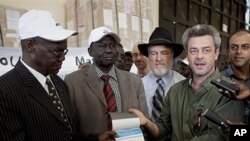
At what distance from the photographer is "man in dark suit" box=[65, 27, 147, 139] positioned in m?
1.92

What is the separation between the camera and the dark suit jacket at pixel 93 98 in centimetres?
192

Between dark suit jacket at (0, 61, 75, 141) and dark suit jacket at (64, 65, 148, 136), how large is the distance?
56cm

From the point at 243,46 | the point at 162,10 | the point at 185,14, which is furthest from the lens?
the point at 185,14

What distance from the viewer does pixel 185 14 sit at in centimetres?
615

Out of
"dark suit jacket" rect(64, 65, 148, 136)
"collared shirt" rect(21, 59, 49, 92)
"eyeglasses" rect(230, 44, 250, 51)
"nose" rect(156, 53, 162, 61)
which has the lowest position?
"dark suit jacket" rect(64, 65, 148, 136)

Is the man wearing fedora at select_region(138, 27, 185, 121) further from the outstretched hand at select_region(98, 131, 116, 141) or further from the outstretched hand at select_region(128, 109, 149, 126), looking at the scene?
the outstretched hand at select_region(98, 131, 116, 141)

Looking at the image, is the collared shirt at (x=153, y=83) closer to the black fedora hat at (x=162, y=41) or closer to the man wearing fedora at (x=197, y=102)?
the black fedora hat at (x=162, y=41)

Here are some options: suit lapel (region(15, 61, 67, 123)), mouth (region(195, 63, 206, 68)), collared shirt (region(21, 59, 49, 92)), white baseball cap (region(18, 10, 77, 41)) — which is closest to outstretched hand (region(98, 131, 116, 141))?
suit lapel (region(15, 61, 67, 123))

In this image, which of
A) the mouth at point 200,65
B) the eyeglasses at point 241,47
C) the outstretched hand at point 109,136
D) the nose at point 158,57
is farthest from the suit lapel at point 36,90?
the eyeglasses at point 241,47

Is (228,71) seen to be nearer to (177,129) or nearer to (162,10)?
(177,129)

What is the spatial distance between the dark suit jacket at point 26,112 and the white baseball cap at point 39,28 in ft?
0.46

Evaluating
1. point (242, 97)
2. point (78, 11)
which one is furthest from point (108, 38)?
Result: point (78, 11)

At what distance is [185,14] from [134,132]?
4873 mm

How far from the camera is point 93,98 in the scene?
1.94 m
